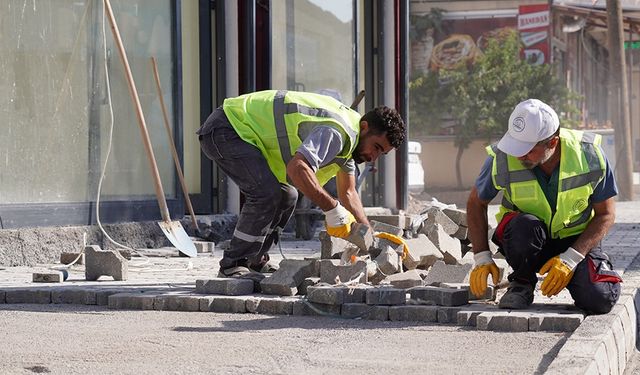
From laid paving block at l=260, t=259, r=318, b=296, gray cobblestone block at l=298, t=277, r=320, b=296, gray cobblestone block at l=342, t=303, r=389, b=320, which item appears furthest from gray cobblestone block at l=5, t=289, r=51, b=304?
gray cobblestone block at l=342, t=303, r=389, b=320

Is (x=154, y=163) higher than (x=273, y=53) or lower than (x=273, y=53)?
lower

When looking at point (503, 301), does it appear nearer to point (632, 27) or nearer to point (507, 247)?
point (507, 247)

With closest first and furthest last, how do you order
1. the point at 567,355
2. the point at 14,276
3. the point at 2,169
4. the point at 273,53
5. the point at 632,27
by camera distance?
the point at 567,355 < the point at 14,276 < the point at 2,169 < the point at 273,53 < the point at 632,27

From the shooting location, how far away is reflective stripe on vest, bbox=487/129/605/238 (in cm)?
616

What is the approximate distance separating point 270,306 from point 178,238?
11.2 feet

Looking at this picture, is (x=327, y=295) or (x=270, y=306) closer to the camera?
(x=327, y=295)

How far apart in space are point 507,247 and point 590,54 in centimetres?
4108

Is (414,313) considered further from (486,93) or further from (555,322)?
(486,93)

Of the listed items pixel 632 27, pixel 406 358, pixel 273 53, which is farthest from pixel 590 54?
pixel 406 358

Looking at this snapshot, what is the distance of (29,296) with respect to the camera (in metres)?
7.04

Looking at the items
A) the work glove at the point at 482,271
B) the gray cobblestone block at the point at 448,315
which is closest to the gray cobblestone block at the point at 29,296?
the gray cobblestone block at the point at 448,315

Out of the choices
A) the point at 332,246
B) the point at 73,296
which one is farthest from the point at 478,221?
the point at 73,296

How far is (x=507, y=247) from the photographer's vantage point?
21.0 ft

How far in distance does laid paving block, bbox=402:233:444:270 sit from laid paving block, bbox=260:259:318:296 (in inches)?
37.2
